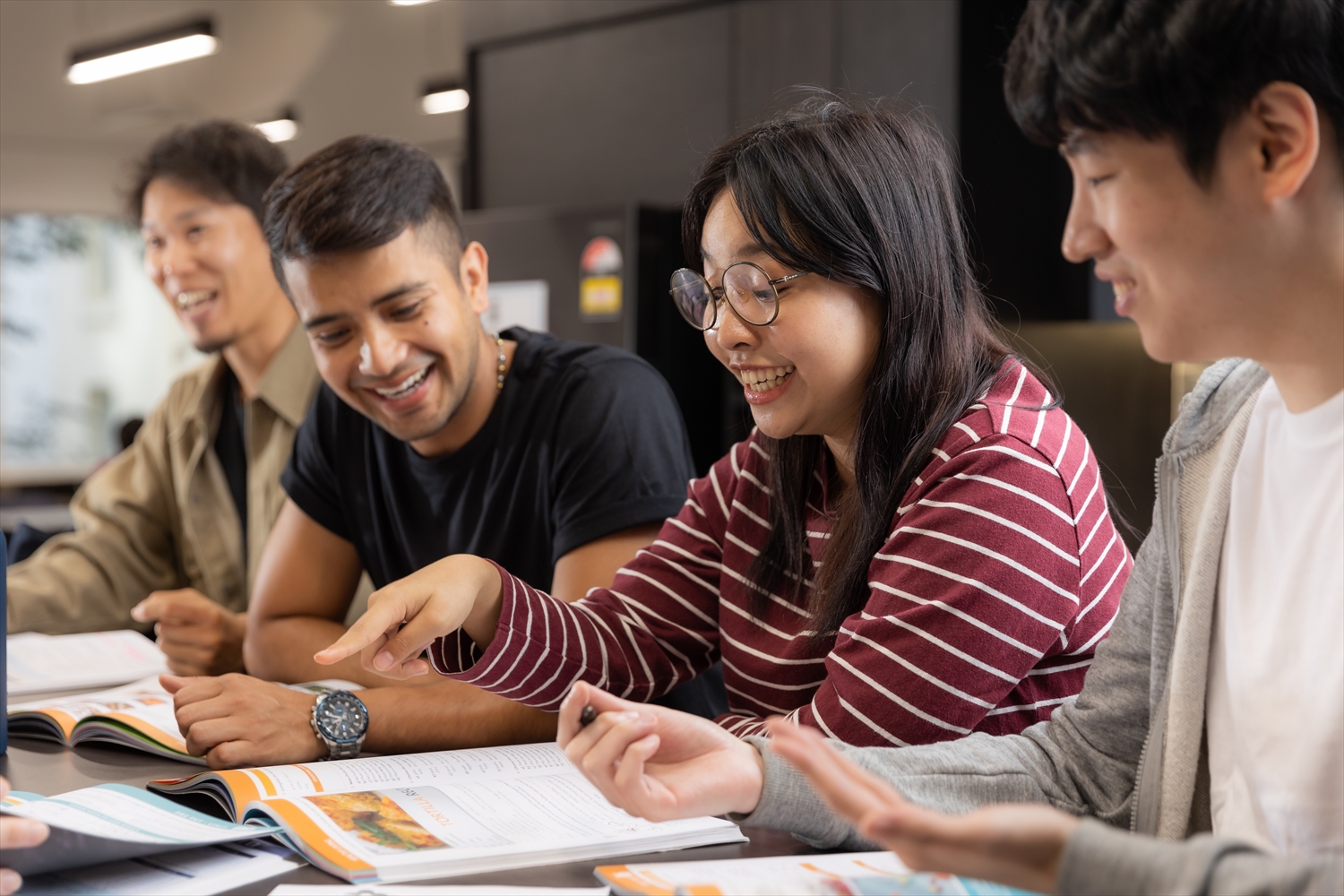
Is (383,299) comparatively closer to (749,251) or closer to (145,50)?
(749,251)

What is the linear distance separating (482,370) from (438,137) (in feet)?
21.3

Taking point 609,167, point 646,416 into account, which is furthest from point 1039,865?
point 609,167

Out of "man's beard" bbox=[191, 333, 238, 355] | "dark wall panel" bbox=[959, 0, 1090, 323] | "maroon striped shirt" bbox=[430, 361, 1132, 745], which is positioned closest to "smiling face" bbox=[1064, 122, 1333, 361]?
"maroon striped shirt" bbox=[430, 361, 1132, 745]

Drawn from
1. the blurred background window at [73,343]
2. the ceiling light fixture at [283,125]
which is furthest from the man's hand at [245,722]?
the blurred background window at [73,343]

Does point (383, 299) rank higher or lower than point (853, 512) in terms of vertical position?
higher

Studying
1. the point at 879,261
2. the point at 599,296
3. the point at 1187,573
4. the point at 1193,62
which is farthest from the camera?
the point at 599,296

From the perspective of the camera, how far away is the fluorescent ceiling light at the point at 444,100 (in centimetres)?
681

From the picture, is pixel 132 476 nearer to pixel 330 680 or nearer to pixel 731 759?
pixel 330 680

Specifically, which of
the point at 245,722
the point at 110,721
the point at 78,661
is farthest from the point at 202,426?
the point at 245,722

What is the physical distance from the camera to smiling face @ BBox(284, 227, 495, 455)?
1.70 meters

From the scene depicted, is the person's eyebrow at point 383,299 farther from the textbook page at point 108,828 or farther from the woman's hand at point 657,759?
the woman's hand at point 657,759

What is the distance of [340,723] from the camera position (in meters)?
1.35

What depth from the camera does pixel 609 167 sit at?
3.50 metres

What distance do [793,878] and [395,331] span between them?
1.05 m
